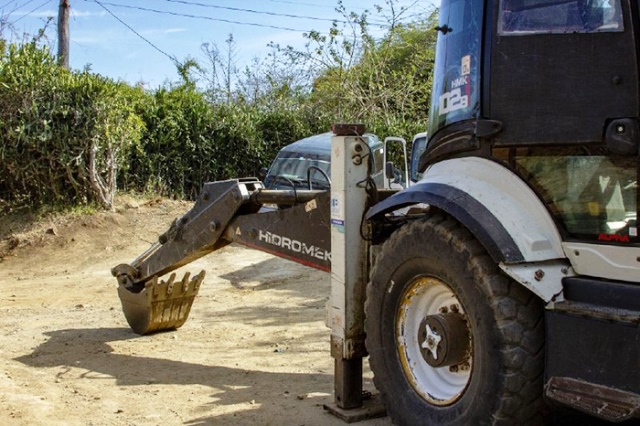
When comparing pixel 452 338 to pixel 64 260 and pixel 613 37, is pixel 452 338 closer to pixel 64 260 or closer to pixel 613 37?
pixel 613 37

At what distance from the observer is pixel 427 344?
3.98m

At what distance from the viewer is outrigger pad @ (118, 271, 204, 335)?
6.80 metres

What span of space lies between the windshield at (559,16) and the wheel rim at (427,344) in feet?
4.18

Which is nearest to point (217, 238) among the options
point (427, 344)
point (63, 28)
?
point (427, 344)

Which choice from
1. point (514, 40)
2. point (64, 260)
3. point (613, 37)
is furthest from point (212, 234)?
point (64, 260)

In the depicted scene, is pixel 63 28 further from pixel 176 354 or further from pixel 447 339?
pixel 447 339

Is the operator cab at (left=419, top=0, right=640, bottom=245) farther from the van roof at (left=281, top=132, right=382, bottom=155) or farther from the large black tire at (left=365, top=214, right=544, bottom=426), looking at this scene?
the van roof at (left=281, top=132, right=382, bottom=155)

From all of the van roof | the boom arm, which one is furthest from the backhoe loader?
the van roof

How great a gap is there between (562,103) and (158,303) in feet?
14.4

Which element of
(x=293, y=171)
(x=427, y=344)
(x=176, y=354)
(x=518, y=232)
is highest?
(x=293, y=171)

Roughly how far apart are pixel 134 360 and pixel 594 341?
Result: 4065 mm

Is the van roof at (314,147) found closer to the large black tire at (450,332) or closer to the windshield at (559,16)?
the large black tire at (450,332)

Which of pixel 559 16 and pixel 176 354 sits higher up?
pixel 559 16

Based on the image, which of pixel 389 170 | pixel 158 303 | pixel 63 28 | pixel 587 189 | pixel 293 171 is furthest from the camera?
pixel 63 28
